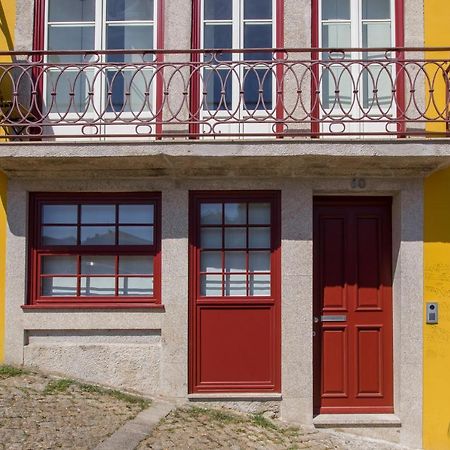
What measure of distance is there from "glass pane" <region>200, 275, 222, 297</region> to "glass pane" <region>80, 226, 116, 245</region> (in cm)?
126

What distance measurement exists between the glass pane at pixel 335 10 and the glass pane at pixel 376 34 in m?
0.29

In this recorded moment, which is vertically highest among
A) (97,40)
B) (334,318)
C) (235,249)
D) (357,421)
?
(97,40)

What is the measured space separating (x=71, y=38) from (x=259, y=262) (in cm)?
375

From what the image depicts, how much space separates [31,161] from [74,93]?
104 centimetres

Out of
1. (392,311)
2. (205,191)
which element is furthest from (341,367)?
(205,191)

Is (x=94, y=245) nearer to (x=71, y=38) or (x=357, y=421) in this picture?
(x=71, y=38)

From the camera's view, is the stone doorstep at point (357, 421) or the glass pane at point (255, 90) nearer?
the stone doorstep at point (357, 421)

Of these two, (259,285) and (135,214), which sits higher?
(135,214)

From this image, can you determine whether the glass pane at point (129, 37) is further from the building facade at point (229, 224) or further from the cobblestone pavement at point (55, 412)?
the cobblestone pavement at point (55, 412)

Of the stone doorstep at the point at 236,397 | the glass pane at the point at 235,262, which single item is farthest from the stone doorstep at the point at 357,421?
the glass pane at the point at 235,262

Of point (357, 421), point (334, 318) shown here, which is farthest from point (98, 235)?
point (357, 421)

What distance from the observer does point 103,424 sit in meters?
5.61

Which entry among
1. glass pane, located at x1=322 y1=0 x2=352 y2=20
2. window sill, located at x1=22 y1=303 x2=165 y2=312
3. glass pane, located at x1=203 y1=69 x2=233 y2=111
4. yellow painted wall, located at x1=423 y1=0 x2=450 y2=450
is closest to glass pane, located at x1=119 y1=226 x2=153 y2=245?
window sill, located at x1=22 y1=303 x2=165 y2=312

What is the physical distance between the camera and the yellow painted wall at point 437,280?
21.7 feet
